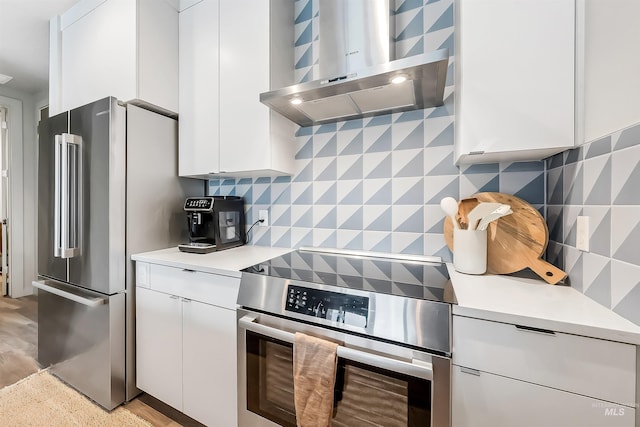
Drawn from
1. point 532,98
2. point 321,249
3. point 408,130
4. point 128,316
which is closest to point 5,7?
point 128,316

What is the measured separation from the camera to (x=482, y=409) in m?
0.77

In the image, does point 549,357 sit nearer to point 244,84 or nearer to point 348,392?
point 348,392

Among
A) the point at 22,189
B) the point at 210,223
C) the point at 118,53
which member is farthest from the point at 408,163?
the point at 22,189

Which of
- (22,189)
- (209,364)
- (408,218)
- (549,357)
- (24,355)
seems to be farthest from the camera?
(22,189)

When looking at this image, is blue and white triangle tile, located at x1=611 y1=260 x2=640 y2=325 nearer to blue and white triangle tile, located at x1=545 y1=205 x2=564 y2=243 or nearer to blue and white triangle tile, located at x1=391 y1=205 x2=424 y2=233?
blue and white triangle tile, located at x1=545 y1=205 x2=564 y2=243

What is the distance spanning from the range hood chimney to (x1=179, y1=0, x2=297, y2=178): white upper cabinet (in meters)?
0.25

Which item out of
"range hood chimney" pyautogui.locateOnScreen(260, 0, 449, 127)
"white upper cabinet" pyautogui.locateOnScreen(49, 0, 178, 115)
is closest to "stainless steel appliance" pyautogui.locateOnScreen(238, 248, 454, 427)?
"range hood chimney" pyautogui.locateOnScreen(260, 0, 449, 127)

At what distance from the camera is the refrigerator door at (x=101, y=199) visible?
1.51 m

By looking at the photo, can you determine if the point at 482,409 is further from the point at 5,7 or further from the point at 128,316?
the point at 5,7

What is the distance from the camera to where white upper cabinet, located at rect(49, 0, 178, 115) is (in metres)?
1.63

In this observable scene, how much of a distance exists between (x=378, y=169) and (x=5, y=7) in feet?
9.95

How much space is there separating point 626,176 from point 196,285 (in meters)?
1.69

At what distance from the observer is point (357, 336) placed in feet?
2.94

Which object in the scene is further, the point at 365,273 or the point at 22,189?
the point at 22,189
